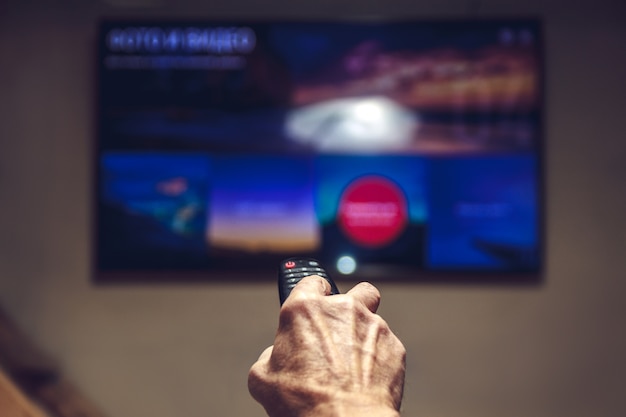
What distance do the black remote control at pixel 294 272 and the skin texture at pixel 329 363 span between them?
153 mm

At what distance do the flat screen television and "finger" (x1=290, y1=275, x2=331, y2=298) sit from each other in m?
2.09

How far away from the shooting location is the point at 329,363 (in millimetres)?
672

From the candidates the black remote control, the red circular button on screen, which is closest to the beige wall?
the red circular button on screen

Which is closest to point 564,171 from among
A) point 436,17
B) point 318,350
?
point 436,17

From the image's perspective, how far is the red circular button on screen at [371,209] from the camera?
2893 mm

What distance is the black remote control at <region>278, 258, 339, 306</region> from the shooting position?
903 mm

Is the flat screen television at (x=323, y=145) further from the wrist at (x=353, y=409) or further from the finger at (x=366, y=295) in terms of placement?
the wrist at (x=353, y=409)

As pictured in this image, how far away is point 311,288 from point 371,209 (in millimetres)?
2166

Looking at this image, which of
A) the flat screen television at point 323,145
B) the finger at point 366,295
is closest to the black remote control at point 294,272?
the finger at point 366,295

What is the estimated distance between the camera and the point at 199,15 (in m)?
3.01

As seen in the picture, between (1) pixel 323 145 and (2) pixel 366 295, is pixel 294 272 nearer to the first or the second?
(2) pixel 366 295

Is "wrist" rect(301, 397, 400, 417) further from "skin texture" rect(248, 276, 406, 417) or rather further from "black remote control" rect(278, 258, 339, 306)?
"black remote control" rect(278, 258, 339, 306)

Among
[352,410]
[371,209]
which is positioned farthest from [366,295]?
[371,209]

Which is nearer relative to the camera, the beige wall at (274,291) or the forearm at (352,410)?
the forearm at (352,410)
